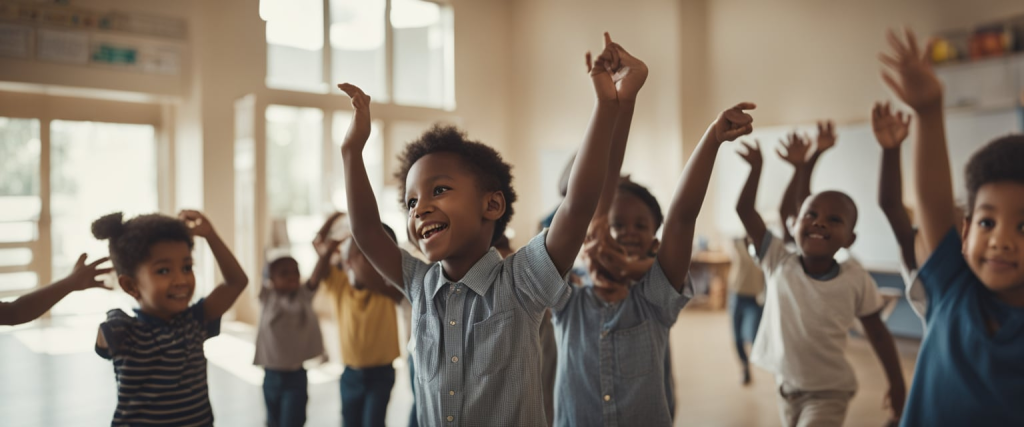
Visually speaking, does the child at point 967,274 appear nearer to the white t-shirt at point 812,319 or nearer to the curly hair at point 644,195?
the curly hair at point 644,195

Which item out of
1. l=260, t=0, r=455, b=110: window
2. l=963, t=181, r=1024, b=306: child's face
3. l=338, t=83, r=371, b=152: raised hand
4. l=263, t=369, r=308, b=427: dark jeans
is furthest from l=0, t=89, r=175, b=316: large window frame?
l=963, t=181, r=1024, b=306: child's face

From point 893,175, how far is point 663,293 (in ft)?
1.92

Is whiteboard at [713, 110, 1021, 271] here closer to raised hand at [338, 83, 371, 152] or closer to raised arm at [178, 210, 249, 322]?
raised arm at [178, 210, 249, 322]

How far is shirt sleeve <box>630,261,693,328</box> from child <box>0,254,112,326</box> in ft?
4.17

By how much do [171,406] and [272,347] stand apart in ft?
2.93

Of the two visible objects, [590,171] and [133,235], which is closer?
[590,171]

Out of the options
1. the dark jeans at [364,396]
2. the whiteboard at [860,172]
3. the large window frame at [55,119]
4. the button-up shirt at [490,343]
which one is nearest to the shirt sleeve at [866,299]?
the button-up shirt at [490,343]

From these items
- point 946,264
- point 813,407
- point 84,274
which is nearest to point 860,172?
point 813,407

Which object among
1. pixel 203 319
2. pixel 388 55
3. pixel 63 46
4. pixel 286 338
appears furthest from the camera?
pixel 388 55

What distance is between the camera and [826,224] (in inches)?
80.7

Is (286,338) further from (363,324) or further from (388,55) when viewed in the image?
(388,55)

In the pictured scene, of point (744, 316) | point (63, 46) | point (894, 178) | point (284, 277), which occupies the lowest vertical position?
point (744, 316)

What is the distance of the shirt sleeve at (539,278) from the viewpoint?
3.84 ft

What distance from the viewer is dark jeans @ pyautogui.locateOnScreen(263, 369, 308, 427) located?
2.47 metres
